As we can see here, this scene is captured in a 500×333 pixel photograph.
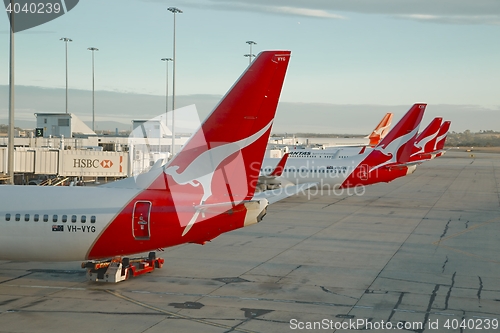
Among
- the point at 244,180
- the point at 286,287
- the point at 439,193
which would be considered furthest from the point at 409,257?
the point at 439,193

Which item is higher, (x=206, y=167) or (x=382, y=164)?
(x=206, y=167)

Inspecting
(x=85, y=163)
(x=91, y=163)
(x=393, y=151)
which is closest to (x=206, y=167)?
(x=85, y=163)

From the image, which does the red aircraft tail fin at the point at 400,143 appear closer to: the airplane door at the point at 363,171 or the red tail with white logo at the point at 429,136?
the airplane door at the point at 363,171

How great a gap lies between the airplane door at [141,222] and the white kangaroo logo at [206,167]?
51.4 inches

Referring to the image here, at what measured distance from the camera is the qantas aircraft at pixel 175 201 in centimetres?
1722

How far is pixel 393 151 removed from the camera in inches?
1902

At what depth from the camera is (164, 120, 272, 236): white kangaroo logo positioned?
17.4 metres

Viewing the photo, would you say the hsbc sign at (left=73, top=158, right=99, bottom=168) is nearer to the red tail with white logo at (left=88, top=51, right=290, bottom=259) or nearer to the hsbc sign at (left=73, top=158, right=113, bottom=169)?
the hsbc sign at (left=73, top=158, right=113, bottom=169)

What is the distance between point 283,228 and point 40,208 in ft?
56.9

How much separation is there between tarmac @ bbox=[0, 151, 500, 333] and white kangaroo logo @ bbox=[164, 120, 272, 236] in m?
3.15

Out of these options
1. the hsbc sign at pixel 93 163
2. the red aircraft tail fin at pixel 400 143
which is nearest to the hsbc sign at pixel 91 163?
the hsbc sign at pixel 93 163

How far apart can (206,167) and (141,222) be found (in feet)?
9.62

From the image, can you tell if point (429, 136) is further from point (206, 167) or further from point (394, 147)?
point (206, 167)

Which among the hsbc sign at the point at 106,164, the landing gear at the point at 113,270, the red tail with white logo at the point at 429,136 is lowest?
the landing gear at the point at 113,270
